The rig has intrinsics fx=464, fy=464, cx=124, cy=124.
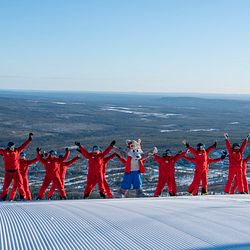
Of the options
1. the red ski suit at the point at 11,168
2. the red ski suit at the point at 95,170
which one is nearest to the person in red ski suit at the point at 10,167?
the red ski suit at the point at 11,168

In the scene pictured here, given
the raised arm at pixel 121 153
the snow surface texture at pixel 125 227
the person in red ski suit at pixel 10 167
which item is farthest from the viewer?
the raised arm at pixel 121 153

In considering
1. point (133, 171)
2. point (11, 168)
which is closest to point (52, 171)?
point (11, 168)

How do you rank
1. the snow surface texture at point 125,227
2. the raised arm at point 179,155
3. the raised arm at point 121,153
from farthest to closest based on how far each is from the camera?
the raised arm at point 179,155, the raised arm at point 121,153, the snow surface texture at point 125,227

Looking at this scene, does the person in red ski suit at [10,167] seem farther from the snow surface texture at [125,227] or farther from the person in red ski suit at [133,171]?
the snow surface texture at [125,227]

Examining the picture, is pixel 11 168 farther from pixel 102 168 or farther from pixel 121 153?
pixel 121 153

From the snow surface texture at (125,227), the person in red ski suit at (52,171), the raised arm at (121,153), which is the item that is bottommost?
the person in red ski suit at (52,171)

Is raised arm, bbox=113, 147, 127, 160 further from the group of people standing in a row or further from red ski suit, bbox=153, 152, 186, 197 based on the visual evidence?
red ski suit, bbox=153, 152, 186, 197

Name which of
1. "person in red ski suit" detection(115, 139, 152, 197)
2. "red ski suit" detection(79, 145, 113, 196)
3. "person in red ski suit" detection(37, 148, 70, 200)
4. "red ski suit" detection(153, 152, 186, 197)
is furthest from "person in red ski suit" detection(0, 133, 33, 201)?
"red ski suit" detection(153, 152, 186, 197)

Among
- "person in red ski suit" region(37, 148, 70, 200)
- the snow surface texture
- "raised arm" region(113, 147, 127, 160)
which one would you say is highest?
"raised arm" region(113, 147, 127, 160)

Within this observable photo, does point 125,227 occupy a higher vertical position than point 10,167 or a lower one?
higher
